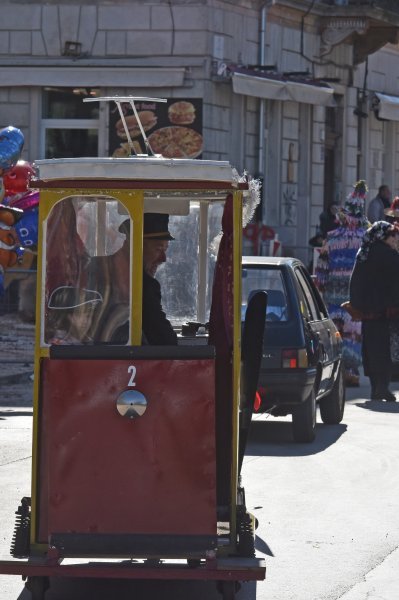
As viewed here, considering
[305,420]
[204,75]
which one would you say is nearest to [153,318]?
[305,420]

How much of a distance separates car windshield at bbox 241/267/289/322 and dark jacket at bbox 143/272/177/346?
5.68 metres

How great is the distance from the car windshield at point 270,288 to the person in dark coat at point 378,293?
3296mm

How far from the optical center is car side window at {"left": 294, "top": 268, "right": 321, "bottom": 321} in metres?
13.5

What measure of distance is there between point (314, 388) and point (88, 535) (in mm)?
6349

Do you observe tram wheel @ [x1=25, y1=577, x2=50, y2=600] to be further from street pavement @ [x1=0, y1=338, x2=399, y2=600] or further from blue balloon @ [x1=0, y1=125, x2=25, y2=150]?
blue balloon @ [x1=0, y1=125, x2=25, y2=150]

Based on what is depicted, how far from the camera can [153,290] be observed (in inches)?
287

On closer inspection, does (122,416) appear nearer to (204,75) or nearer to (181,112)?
(181,112)

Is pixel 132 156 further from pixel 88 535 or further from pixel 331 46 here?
pixel 331 46

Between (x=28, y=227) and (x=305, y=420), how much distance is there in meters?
7.58

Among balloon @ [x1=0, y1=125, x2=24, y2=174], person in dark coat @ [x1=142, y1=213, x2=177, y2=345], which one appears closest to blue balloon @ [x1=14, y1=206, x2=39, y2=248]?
balloon @ [x1=0, y1=125, x2=24, y2=174]

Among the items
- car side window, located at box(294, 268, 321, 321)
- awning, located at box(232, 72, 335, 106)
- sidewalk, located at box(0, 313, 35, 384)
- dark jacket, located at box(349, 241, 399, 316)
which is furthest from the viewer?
awning, located at box(232, 72, 335, 106)

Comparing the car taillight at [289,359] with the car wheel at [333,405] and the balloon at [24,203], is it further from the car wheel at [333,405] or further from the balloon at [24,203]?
the balloon at [24,203]

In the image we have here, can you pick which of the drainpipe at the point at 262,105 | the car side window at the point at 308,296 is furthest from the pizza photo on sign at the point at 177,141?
the car side window at the point at 308,296

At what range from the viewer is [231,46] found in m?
29.8
